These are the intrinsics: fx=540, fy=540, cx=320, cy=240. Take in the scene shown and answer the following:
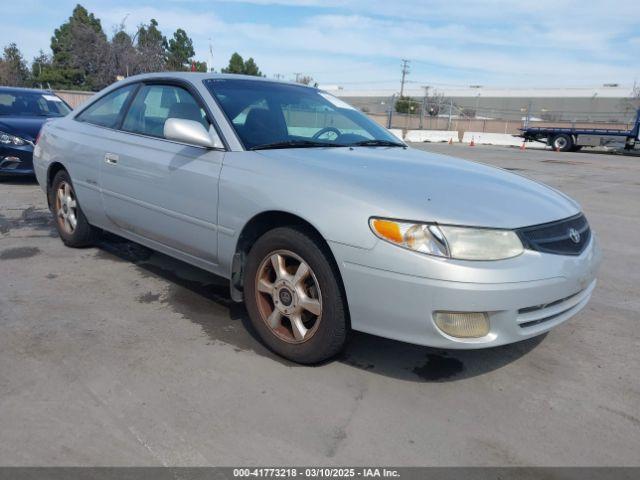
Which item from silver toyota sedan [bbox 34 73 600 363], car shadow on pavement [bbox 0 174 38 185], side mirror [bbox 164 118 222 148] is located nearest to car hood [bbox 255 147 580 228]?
silver toyota sedan [bbox 34 73 600 363]

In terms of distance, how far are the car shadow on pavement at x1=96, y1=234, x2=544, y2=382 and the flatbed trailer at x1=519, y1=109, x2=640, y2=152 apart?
24.4 m

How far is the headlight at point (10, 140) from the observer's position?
304 inches

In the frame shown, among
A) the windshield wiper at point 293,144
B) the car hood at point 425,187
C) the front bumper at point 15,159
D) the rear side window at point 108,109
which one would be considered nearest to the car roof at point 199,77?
the rear side window at point 108,109

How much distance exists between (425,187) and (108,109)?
2.92 m

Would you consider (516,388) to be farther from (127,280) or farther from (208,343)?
(127,280)

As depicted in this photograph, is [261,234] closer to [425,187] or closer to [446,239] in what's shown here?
[425,187]

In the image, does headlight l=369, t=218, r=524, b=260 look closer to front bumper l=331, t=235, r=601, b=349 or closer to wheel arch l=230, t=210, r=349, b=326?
front bumper l=331, t=235, r=601, b=349

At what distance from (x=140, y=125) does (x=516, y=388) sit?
305 centimetres

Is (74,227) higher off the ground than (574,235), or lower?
lower

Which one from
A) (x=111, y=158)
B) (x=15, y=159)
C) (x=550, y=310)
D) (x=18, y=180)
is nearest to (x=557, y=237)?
(x=550, y=310)

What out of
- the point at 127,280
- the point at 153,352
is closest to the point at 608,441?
the point at 153,352

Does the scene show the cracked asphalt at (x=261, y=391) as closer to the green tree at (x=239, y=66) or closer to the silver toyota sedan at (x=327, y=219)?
the silver toyota sedan at (x=327, y=219)

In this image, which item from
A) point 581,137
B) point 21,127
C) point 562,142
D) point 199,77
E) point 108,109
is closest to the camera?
point 199,77

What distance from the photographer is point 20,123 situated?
8.01 m
